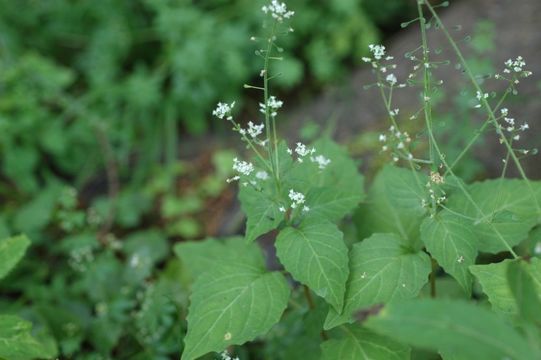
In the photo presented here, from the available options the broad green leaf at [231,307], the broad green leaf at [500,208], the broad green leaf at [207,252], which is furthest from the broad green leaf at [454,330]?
the broad green leaf at [207,252]

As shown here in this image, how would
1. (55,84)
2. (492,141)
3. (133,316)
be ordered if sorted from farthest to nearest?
1. (55,84)
2. (492,141)
3. (133,316)

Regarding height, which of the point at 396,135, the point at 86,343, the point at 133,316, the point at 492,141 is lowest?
the point at 86,343

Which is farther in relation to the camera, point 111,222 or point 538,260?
point 111,222

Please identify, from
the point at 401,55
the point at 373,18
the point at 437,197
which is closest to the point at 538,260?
the point at 437,197

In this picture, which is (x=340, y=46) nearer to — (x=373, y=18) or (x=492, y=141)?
(x=373, y=18)

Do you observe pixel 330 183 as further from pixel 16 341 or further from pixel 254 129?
pixel 16 341

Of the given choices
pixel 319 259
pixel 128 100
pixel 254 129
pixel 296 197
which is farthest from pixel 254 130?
pixel 128 100

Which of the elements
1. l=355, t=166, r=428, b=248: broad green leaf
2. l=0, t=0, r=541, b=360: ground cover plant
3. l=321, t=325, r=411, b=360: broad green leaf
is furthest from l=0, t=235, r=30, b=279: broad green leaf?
l=355, t=166, r=428, b=248: broad green leaf

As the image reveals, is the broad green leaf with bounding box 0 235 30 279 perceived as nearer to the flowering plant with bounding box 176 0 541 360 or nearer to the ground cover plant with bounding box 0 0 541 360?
the ground cover plant with bounding box 0 0 541 360
